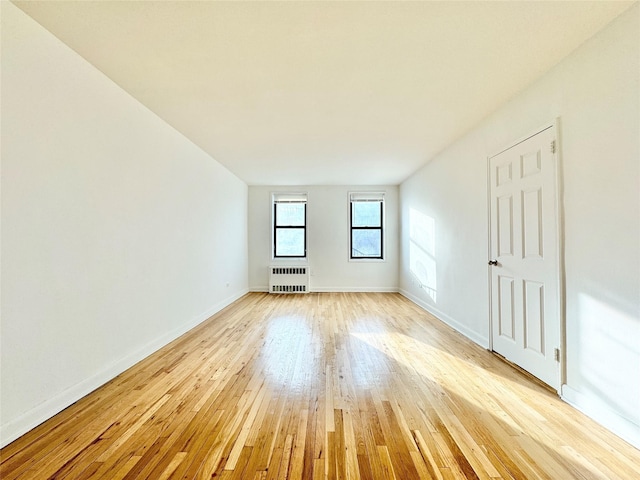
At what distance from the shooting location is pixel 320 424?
1.93m

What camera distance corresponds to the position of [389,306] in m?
5.69

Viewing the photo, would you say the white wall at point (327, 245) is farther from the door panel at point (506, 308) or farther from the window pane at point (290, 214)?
the door panel at point (506, 308)

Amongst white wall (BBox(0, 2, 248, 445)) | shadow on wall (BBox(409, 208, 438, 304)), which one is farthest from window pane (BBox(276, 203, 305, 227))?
white wall (BBox(0, 2, 248, 445))

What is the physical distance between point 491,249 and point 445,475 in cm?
236

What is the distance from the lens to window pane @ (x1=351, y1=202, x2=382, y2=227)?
7.45m

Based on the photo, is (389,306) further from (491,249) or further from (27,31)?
(27,31)

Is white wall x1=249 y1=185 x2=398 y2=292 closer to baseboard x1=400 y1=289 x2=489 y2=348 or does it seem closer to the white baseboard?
the white baseboard

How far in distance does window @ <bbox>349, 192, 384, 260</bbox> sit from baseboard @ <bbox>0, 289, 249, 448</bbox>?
467cm

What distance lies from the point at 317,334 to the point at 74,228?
2.69 metres

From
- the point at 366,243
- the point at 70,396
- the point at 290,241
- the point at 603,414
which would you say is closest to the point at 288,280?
the point at 290,241

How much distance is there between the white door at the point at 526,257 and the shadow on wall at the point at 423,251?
72.5 inches

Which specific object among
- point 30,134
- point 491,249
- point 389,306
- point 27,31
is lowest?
point 389,306

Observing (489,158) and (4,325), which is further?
(489,158)

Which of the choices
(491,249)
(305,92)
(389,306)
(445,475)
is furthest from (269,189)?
(445,475)
